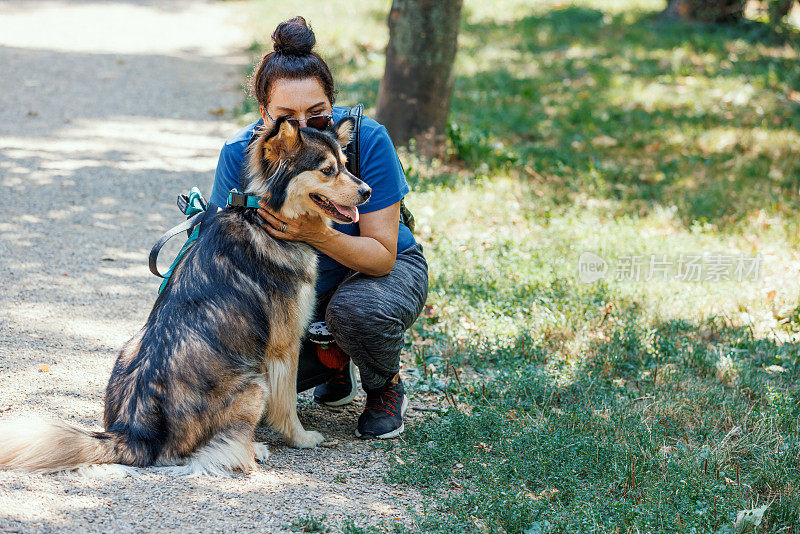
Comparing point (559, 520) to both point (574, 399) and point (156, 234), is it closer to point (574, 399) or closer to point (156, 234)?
point (574, 399)

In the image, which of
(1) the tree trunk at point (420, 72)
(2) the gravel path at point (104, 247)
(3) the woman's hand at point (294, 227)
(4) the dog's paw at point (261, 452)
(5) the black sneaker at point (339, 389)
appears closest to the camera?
(2) the gravel path at point (104, 247)

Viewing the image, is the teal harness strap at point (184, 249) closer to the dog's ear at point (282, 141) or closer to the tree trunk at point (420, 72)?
the dog's ear at point (282, 141)

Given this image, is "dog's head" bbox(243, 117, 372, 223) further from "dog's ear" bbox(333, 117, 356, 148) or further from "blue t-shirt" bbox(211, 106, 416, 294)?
"blue t-shirt" bbox(211, 106, 416, 294)

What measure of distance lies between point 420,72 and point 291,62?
439 centimetres

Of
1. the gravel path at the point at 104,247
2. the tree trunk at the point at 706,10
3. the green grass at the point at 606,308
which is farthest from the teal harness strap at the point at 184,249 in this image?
the tree trunk at the point at 706,10

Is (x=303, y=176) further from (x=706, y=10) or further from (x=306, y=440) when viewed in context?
(x=706, y=10)

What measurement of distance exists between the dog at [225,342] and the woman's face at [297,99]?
0.24m

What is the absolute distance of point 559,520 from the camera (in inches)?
124

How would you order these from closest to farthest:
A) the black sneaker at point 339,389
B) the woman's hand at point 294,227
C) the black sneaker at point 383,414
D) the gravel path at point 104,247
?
the gravel path at point 104,247
the woman's hand at point 294,227
the black sneaker at point 383,414
the black sneaker at point 339,389

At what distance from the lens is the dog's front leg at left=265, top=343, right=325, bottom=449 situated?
11.8 ft

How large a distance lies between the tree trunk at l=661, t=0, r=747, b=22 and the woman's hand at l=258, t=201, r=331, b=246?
574 inches

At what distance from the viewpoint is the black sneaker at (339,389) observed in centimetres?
438

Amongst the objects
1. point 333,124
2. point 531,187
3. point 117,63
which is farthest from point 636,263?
point 117,63

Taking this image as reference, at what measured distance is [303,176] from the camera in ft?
11.3
